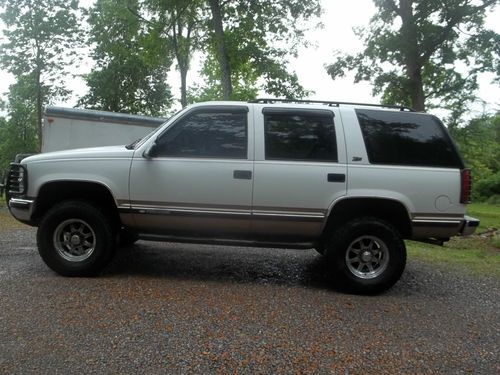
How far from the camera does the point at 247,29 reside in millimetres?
17125

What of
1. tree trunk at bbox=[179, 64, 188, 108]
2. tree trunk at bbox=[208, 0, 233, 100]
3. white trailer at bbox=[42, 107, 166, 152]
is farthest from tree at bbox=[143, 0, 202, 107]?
white trailer at bbox=[42, 107, 166, 152]

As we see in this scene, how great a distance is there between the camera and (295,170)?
5.02m

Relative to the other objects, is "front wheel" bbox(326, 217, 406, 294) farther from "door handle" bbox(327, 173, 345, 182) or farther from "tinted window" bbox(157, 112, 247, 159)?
"tinted window" bbox(157, 112, 247, 159)

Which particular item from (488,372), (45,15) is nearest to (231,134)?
(488,372)

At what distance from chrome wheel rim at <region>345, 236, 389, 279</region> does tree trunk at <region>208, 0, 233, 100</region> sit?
1124 cm

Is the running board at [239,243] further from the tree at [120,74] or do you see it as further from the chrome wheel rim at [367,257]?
the tree at [120,74]

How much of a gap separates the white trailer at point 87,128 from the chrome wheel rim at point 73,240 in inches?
144

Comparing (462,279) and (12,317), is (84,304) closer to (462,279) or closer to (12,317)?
(12,317)

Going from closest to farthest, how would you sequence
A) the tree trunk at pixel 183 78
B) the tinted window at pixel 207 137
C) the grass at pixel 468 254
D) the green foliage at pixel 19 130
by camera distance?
1. the tinted window at pixel 207 137
2. the grass at pixel 468 254
3. the tree trunk at pixel 183 78
4. the green foliage at pixel 19 130

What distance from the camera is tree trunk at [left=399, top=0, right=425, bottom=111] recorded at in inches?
619

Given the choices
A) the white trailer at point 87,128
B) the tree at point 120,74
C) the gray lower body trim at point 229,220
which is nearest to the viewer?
the gray lower body trim at point 229,220

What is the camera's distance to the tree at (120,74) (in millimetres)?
20922

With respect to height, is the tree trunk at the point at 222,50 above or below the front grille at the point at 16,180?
above

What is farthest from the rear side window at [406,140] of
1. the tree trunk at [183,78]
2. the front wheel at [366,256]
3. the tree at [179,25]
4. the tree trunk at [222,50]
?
the tree trunk at [183,78]
